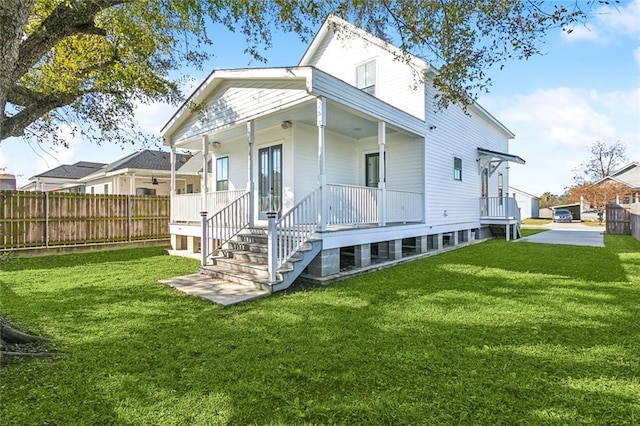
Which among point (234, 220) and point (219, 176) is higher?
point (219, 176)

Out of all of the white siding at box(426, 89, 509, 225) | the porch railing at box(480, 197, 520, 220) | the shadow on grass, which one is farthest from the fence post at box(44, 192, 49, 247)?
the porch railing at box(480, 197, 520, 220)

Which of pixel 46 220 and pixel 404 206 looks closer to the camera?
pixel 404 206

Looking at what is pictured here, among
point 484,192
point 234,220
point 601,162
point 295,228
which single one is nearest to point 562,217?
point 601,162

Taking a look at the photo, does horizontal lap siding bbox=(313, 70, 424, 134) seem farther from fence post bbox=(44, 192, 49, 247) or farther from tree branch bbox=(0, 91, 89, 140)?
fence post bbox=(44, 192, 49, 247)

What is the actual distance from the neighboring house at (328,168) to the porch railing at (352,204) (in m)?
0.02

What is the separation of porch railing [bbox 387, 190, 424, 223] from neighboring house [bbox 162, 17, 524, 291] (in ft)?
0.13

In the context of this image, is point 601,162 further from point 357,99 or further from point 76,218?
point 76,218

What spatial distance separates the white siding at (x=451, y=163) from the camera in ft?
34.5

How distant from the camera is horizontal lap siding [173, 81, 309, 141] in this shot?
7131 millimetres

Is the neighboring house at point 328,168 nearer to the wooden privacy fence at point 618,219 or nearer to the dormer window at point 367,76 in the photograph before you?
the dormer window at point 367,76

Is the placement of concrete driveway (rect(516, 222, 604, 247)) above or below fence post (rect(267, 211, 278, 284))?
below

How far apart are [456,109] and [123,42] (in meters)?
10.5

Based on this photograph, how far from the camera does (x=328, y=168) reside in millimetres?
10156

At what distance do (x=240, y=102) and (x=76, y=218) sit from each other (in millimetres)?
6724
